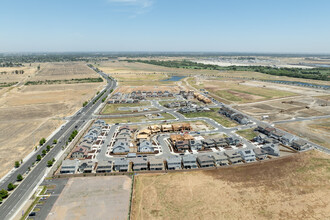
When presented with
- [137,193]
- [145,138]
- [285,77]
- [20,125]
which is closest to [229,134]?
[145,138]

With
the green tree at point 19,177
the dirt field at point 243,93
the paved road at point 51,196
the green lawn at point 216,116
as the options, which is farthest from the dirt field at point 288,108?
the green tree at point 19,177

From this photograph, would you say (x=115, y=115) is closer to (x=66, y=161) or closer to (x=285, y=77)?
(x=66, y=161)

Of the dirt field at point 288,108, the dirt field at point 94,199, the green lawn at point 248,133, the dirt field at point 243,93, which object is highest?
the dirt field at point 243,93

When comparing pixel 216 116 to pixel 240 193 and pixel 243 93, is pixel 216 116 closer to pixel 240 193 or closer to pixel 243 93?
pixel 240 193

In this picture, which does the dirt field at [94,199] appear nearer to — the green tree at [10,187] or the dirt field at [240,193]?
the dirt field at [240,193]

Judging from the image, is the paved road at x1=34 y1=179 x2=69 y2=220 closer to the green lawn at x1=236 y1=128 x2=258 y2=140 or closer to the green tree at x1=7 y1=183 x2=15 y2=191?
the green tree at x1=7 y1=183 x2=15 y2=191

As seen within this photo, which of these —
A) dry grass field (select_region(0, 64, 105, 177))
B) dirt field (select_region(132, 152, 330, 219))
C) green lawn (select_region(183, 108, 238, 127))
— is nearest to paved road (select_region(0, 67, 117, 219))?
dry grass field (select_region(0, 64, 105, 177))
